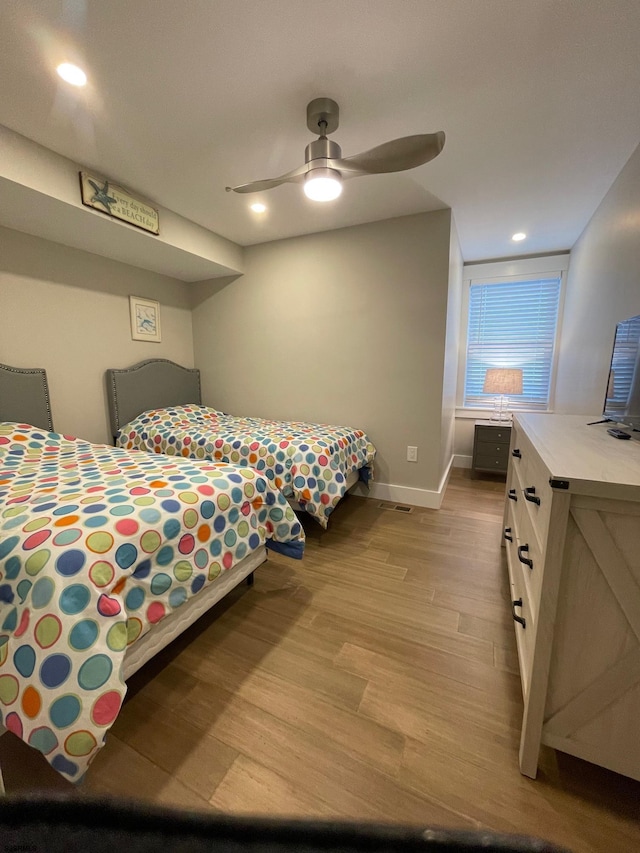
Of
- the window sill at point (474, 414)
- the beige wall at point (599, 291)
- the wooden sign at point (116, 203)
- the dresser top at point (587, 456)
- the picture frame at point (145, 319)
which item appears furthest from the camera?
the window sill at point (474, 414)

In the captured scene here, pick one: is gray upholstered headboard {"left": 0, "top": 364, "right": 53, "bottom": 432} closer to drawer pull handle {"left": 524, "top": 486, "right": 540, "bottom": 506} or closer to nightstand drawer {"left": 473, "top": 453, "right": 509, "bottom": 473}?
drawer pull handle {"left": 524, "top": 486, "right": 540, "bottom": 506}

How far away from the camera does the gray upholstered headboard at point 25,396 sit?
2.36 metres

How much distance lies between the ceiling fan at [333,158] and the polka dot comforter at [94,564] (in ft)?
4.81

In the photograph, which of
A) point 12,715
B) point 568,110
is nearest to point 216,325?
point 568,110

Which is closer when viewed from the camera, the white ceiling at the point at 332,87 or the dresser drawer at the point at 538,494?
the dresser drawer at the point at 538,494

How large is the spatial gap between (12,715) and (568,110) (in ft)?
10.1

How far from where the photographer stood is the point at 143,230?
2484 millimetres

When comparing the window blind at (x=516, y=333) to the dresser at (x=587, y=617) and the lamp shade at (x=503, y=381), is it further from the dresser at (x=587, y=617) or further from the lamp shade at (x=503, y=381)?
the dresser at (x=587, y=617)

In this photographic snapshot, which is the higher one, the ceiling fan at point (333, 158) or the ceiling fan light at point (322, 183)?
the ceiling fan at point (333, 158)

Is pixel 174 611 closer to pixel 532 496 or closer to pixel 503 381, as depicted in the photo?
pixel 532 496

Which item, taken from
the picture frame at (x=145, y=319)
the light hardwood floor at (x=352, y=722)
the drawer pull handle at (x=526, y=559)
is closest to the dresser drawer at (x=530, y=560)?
the drawer pull handle at (x=526, y=559)

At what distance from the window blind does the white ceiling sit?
4.84 ft

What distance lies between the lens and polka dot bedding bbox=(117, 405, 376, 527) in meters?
2.39

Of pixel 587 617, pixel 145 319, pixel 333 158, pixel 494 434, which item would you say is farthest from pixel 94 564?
pixel 494 434
